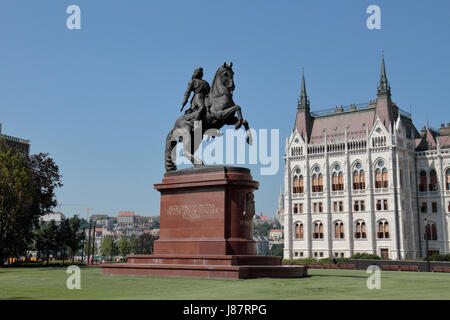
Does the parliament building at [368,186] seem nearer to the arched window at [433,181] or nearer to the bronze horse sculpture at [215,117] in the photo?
the arched window at [433,181]

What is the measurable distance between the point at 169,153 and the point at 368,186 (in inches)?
2613

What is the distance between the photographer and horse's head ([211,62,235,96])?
22281 millimetres

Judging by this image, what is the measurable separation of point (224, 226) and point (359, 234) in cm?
6936

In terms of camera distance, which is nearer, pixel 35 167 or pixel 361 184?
pixel 35 167

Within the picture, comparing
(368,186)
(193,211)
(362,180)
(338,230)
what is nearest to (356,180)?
(362,180)

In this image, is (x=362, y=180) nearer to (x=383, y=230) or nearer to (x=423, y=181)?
(x=383, y=230)

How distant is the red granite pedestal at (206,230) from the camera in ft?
61.6

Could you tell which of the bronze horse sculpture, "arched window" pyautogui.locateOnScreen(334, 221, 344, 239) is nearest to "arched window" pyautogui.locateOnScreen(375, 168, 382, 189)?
"arched window" pyautogui.locateOnScreen(334, 221, 344, 239)

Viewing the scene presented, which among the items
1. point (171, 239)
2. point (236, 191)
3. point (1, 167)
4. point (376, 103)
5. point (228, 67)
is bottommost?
point (171, 239)

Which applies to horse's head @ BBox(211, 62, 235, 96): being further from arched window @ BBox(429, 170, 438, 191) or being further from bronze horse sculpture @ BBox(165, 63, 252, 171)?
arched window @ BBox(429, 170, 438, 191)

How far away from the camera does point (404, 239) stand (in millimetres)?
80375
